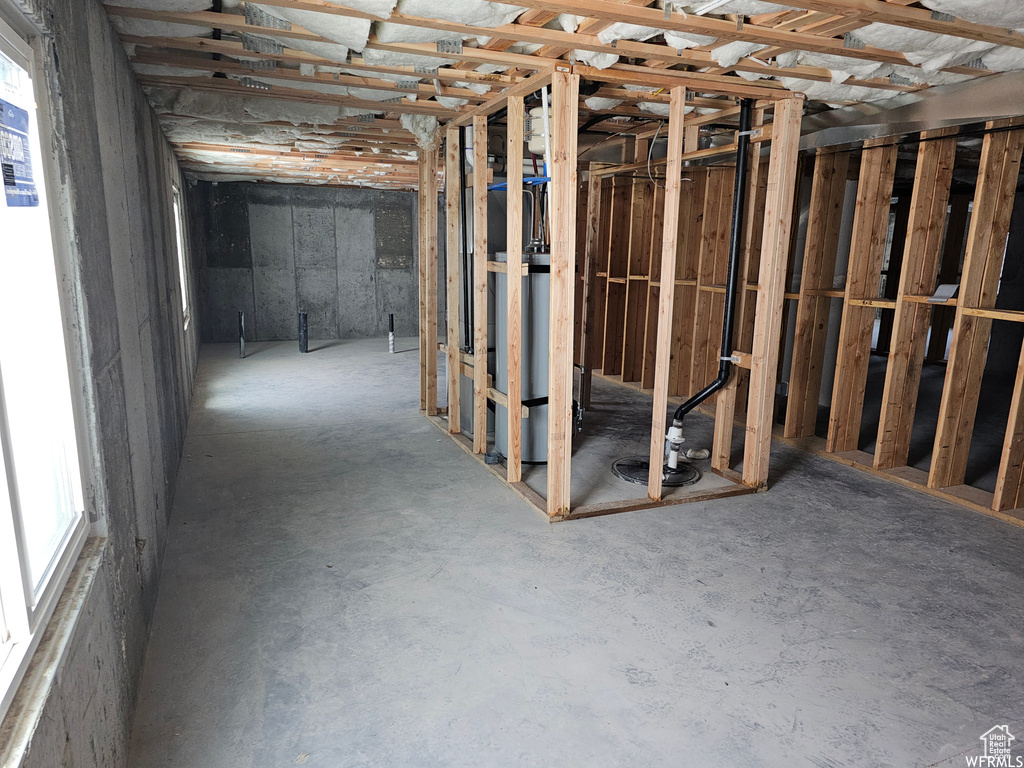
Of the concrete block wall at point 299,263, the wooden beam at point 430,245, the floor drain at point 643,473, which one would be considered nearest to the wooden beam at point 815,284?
the floor drain at point 643,473

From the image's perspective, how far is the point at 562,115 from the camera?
3.01 metres

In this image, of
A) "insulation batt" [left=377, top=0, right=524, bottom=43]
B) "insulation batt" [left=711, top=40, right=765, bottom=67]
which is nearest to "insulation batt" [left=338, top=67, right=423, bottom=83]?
"insulation batt" [left=377, top=0, right=524, bottom=43]

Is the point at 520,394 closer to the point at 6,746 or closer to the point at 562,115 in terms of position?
the point at 562,115

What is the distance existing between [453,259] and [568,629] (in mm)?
2956

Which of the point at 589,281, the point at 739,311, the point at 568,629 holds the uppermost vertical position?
the point at 589,281

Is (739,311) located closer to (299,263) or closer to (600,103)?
(600,103)

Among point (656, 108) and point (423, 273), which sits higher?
point (656, 108)

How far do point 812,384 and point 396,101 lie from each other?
3588mm

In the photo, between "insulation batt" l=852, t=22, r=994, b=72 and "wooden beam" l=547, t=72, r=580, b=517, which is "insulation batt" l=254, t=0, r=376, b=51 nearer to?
"wooden beam" l=547, t=72, r=580, b=517

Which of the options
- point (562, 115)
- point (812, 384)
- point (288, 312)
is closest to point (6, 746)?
point (562, 115)

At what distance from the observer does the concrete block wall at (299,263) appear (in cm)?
967

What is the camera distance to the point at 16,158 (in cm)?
132

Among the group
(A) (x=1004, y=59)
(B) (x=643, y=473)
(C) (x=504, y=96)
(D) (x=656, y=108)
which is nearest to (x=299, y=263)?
(C) (x=504, y=96)

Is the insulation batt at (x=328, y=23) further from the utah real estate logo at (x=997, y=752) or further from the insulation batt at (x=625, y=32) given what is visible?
the utah real estate logo at (x=997, y=752)
